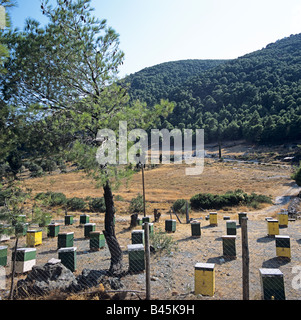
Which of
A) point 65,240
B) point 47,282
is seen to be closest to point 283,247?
point 47,282

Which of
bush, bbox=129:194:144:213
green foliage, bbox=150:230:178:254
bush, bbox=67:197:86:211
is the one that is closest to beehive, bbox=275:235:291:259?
green foliage, bbox=150:230:178:254

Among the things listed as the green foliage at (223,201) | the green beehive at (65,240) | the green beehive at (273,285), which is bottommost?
the green foliage at (223,201)

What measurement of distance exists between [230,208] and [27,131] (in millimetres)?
22783

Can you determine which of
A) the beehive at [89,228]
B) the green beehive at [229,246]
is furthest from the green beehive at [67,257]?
the green beehive at [229,246]

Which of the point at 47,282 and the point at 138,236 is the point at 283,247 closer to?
the point at 138,236

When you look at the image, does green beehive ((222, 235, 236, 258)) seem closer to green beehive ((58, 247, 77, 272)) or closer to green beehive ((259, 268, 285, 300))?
green beehive ((259, 268, 285, 300))

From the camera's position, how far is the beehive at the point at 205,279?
20.8 feet

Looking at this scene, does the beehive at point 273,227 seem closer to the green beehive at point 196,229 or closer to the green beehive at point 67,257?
the green beehive at point 196,229

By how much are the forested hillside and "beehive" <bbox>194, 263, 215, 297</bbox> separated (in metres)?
81.7

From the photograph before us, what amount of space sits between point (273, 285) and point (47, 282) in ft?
18.5

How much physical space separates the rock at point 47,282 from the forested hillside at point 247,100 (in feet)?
273

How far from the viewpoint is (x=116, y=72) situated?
7.84 meters
